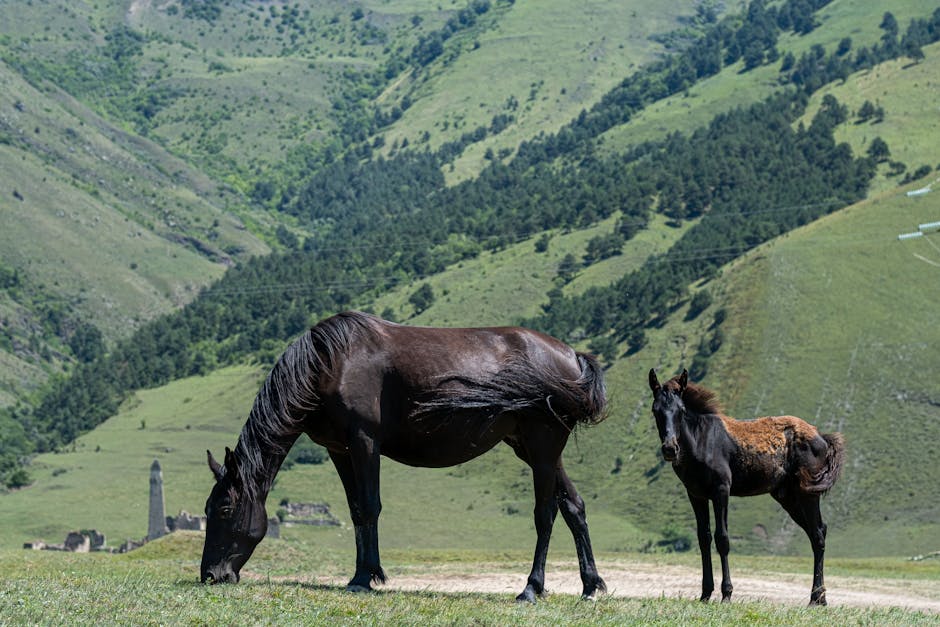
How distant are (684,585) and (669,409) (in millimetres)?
8608

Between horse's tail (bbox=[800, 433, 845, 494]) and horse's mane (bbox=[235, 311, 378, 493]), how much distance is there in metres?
8.52

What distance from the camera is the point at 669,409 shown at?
20.2 metres

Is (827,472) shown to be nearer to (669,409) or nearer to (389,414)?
(669,409)

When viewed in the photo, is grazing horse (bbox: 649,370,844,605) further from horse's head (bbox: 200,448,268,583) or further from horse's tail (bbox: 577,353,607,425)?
horse's head (bbox: 200,448,268,583)

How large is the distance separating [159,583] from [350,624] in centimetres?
412

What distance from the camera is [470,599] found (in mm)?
17422

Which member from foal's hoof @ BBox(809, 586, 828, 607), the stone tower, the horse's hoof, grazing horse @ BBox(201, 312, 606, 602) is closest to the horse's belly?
grazing horse @ BBox(201, 312, 606, 602)

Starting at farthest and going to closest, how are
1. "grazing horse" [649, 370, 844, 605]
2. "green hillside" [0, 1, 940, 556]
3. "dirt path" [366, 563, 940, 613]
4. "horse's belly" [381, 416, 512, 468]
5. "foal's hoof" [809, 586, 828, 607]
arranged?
"green hillside" [0, 1, 940, 556] < "dirt path" [366, 563, 940, 613] < "foal's hoof" [809, 586, 828, 607] < "grazing horse" [649, 370, 844, 605] < "horse's belly" [381, 416, 512, 468]

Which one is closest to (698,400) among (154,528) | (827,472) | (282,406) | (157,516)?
(827,472)

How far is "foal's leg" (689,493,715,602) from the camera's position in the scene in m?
20.5

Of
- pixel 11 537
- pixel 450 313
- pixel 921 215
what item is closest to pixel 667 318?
pixel 921 215

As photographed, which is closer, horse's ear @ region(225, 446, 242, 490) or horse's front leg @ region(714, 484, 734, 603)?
horse's ear @ region(225, 446, 242, 490)

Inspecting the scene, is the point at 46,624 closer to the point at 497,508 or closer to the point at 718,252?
the point at 497,508

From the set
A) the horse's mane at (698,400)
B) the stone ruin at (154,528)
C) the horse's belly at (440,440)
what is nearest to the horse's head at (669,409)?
the horse's mane at (698,400)
